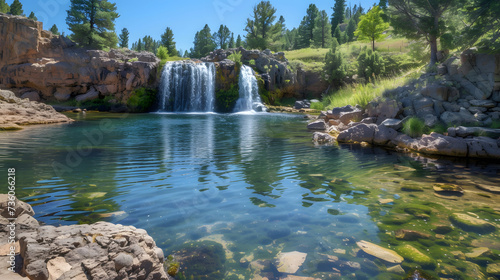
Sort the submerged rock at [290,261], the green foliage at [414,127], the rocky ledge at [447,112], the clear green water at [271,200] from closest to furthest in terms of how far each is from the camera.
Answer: the submerged rock at [290,261] < the clear green water at [271,200] < the rocky ledge at [447,112] < the green foliage at [414,127]

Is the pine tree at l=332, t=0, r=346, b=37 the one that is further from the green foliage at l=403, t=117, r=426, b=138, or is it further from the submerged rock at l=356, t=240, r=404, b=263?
the submerged rock at l=356, t=240, r=404, b=263

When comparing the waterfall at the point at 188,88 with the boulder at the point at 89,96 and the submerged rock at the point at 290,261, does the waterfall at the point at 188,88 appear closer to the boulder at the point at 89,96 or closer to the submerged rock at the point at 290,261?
the boulder at the point at 89,96

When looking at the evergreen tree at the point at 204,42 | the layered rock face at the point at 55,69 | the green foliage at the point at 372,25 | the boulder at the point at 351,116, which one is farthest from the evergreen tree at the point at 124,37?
the boulder at the point at 351,116

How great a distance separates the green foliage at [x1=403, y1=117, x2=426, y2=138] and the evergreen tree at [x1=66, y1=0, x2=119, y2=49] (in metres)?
39.6

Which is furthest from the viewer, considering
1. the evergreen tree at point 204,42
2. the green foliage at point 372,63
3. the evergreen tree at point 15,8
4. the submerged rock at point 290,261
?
the evergreen tree at point 204,42

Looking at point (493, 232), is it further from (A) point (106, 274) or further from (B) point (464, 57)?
(B) point (464, 57)

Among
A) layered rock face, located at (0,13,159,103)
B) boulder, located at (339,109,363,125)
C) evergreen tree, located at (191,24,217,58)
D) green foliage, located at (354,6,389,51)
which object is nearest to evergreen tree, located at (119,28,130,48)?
evergreen tree, located at (191,24,217,58)

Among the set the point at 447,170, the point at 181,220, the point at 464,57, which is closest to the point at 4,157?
the point at 181,220

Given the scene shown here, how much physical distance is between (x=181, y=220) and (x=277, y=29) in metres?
53.6

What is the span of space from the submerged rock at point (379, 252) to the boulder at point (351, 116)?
10.5 metres

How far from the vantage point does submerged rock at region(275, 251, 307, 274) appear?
102 inches

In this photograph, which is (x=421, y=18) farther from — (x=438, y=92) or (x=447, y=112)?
(x=447, y=112)

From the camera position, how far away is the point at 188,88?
3084 cm

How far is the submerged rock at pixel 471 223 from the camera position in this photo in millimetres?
3420
